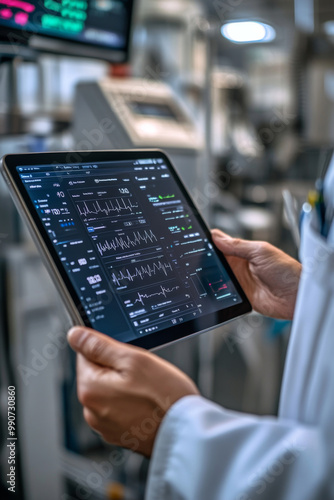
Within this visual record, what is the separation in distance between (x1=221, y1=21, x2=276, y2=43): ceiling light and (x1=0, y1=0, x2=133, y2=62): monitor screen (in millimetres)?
473

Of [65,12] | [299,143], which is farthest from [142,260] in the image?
[299,143]

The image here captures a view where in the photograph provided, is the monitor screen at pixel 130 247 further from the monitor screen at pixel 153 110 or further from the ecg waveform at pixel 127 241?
the monitor screen at pixel 153 110

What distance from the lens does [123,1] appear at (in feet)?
4.26

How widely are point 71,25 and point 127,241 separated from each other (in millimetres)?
671

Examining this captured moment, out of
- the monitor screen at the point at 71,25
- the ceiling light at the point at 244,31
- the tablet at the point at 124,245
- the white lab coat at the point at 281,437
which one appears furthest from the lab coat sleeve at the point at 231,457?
the ceiling light at the point at 244,31

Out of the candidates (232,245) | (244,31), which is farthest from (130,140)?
(244,31)

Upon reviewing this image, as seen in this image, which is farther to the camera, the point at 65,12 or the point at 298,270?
the point at 65,12

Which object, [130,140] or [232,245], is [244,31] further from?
[232,245]

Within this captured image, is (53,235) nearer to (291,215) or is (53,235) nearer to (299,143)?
(291,215)

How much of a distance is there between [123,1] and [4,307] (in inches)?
33.7

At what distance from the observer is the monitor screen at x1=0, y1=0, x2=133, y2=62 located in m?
0.92

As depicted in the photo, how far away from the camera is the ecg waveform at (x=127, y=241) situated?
0.62 meters

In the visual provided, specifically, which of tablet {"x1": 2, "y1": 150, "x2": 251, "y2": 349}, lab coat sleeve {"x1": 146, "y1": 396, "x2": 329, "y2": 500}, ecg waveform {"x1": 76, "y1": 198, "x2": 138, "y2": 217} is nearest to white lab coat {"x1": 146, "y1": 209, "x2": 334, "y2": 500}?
lab coat sleeve {"x1": 146, "y1": 396, "x2": 329, "y2": 500}

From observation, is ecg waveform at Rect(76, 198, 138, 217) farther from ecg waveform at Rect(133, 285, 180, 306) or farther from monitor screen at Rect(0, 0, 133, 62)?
monitor screen at Rect(0, 0, 133, 62)
